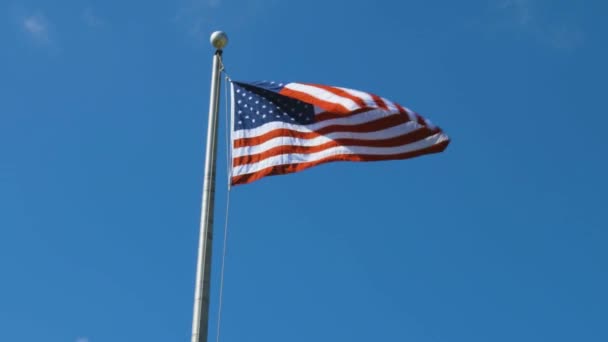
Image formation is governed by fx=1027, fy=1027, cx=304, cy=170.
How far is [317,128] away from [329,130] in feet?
0.75

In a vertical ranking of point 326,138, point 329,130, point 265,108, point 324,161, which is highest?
point 265,108

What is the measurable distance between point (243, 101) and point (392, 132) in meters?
2.93

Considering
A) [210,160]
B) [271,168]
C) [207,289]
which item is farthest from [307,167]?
[207,289]

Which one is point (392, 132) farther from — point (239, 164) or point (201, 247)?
point (201, 247)

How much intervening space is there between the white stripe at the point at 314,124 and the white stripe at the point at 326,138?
0.24 meters

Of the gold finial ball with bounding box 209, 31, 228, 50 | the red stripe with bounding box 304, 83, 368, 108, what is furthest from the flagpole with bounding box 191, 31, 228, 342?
the red stripe with bounding box 304, 83, 368, 108

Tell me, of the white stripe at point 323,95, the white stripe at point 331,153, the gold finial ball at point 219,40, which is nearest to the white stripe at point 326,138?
the white stripe at point 331,153

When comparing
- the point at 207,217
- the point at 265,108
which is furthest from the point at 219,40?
the point at 207,217

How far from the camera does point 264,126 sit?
19.3 metres

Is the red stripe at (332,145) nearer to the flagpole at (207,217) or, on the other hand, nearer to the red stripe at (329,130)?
the red stripe at (329,130)

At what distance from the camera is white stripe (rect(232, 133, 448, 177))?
61.1 feet

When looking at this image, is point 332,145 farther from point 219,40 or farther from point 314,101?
point 219,40

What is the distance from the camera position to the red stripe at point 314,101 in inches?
754

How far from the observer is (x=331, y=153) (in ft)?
62.0
